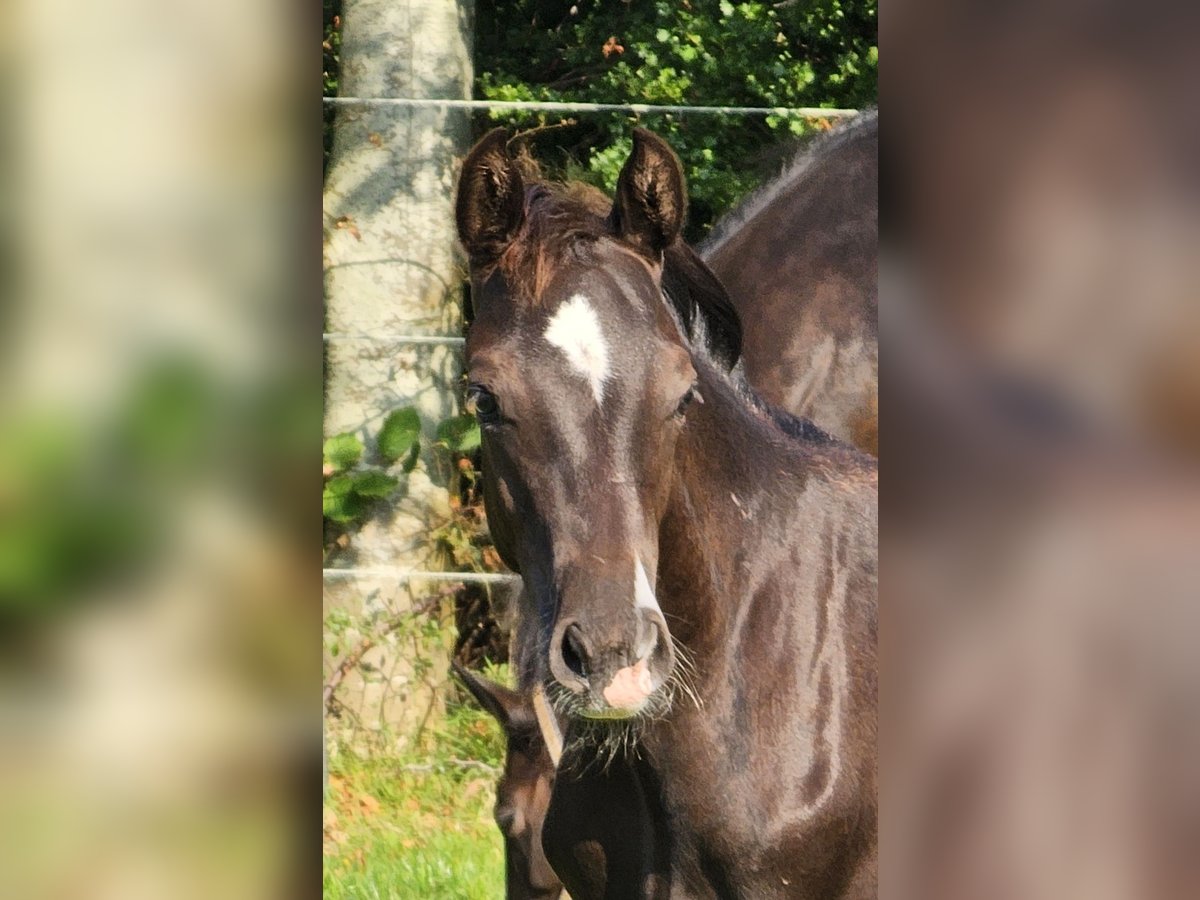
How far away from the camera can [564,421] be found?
5.33 ft

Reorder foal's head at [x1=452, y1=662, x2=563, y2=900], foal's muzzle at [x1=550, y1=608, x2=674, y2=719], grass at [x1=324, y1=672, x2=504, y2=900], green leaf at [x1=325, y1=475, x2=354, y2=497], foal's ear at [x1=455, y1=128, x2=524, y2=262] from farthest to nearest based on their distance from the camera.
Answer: green leaf at [x1=325, y1=475, x2=354, y2=497], grass at [x1=324, y1=672, x2=504, y2=900], foal's head at [x1=452, y1=662, x2=563, y2=900], foal's ear at [x1=455, y1=128, x2=524, y2=262], foal's muzzle at [x1=550, y1=608, x2=674, y2=719]

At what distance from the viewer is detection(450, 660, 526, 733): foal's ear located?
211 cm

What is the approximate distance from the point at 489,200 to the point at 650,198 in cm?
23

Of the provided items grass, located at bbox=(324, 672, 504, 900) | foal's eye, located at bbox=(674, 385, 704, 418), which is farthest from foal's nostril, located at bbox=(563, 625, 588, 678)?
grass, located at bbox=(324, 672, 504, 900)

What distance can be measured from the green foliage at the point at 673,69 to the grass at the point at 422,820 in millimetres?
1066

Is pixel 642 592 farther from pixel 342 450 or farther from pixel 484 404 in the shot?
pixel 342 450

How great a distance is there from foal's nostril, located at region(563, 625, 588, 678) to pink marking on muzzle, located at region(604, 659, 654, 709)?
4 centimetres

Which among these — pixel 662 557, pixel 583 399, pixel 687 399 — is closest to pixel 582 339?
pixel 583 399

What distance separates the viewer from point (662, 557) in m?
1.75

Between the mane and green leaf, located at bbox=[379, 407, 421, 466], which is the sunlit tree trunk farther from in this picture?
the mane
